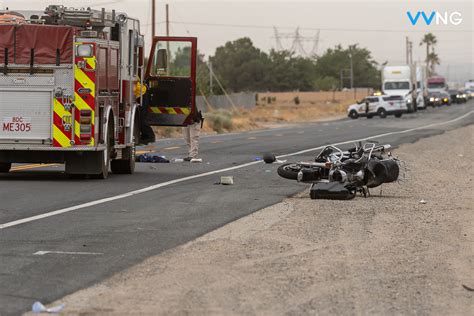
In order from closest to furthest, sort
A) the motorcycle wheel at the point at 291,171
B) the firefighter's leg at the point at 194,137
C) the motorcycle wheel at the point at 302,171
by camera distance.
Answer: the motorcycle wheel at the point at 302,171 → the motorcycle wheel at the point at 291,171 → the firefighter's leg at the point at 194,137

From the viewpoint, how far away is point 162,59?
21.7 m

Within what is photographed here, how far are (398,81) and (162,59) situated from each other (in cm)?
6218

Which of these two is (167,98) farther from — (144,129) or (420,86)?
(420,86)

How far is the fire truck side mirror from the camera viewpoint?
21.6 meters

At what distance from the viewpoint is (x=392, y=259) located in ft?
34.8

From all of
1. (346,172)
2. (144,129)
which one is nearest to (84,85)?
(144,129)

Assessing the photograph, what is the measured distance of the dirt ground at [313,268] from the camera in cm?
829

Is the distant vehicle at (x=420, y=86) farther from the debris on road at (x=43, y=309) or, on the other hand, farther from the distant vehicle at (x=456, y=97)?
the debris on road at (x=43, y=309)

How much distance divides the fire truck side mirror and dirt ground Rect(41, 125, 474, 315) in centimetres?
667

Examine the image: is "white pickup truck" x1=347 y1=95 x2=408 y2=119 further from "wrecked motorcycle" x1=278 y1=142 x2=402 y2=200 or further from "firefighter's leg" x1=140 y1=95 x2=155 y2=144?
"wrecked motorcycle" x1=278 y1=142 x2=402 y2=200

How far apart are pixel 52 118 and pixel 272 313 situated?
37.7 feet

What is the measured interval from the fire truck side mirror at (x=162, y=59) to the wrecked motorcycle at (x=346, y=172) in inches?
187

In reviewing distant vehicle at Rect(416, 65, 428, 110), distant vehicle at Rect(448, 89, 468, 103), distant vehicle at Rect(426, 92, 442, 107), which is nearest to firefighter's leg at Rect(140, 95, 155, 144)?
distant vehicle at Rect(416, 65, 428, 110)

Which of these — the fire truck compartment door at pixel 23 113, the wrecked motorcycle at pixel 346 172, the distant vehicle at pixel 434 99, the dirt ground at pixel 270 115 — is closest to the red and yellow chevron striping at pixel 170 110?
the fire truck compartment door at pixel 23 113
